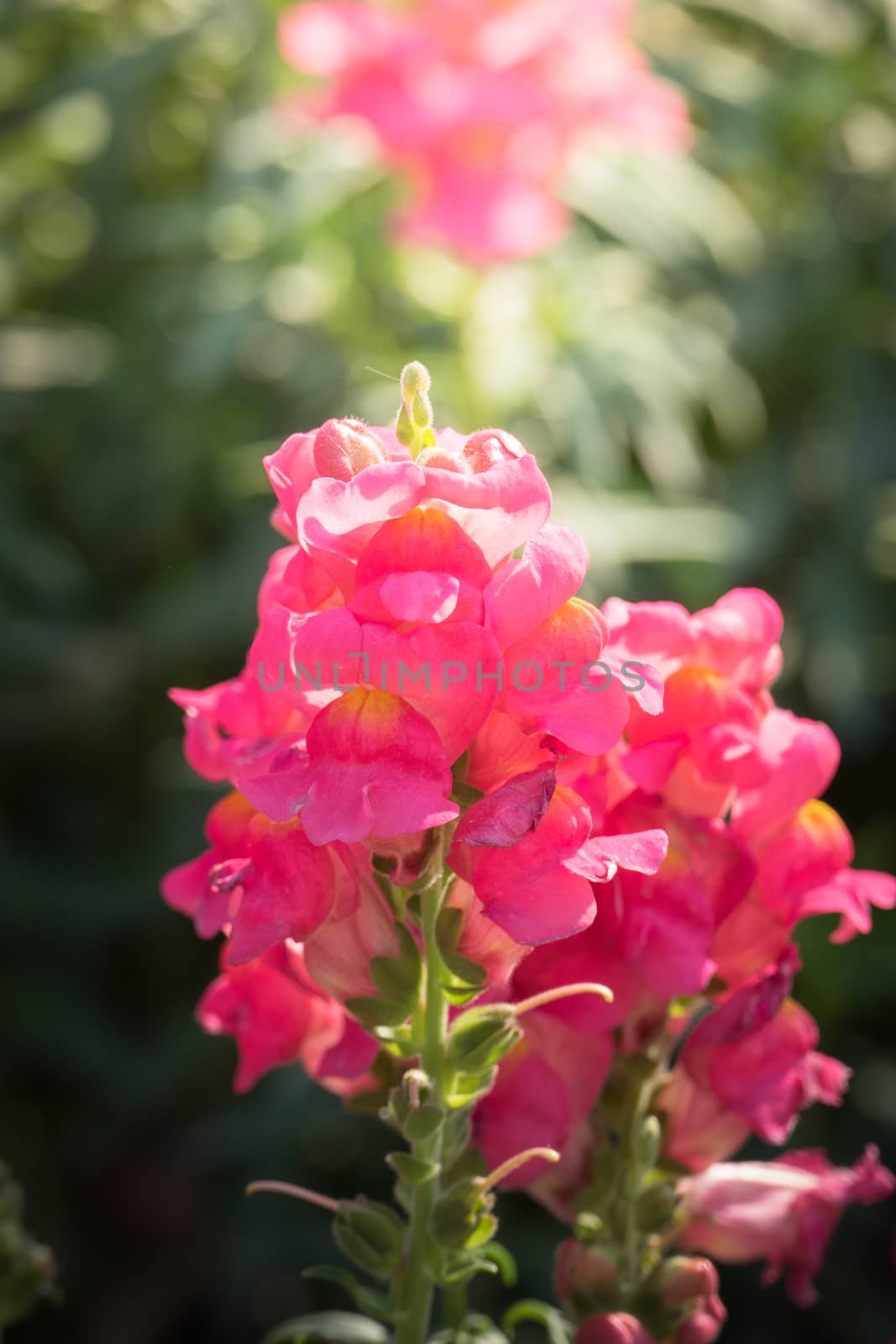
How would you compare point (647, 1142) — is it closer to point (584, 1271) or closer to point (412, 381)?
point (584, 1271)

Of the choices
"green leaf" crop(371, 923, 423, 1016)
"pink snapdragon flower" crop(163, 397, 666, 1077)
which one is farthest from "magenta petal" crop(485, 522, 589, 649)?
"green leaf" crop(371, 923, 423, 1016)

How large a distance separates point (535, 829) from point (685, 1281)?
0.63 feet

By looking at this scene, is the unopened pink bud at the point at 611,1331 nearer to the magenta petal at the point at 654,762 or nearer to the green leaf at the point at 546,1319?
the green leaf at the point at 546,1319

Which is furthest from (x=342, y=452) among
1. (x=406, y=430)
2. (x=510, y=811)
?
(x=510, y=811)

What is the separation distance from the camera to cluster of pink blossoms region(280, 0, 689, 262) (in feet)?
4.15

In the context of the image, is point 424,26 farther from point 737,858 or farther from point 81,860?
point 737,858

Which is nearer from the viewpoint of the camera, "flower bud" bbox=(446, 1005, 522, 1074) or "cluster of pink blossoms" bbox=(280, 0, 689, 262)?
"flower bud" bbox=(446, 1005, 522, 1074)

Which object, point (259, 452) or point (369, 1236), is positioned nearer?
point (369, 1236)

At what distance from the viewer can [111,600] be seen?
1.74 metres

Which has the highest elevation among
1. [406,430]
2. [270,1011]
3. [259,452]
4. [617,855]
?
[406,430]

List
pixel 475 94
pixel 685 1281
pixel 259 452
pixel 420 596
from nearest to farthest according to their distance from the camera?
pixel 420 596 < pixel 685 1281 < pixel 475 94 < pixel 259 452

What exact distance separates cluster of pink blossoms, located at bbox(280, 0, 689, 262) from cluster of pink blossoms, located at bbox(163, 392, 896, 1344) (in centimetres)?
85

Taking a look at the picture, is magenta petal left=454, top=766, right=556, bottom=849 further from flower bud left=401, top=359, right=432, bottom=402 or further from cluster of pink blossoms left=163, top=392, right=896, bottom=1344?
flower bud left=401, top=359, right=432, bottom=402

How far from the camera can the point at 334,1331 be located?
1.71 feet
